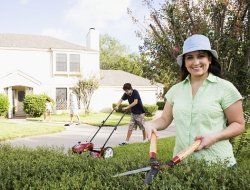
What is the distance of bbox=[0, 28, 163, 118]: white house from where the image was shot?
29.4 m

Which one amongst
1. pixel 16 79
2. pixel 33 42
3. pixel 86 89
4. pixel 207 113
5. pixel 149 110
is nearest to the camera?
pixel 207 113

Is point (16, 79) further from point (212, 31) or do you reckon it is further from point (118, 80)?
point (212, 31)

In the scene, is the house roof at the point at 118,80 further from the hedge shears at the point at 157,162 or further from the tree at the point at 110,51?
the hedge shears at the point at 157,162

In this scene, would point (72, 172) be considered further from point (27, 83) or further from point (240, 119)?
point (27, 83)

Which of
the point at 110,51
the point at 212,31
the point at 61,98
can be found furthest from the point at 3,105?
the point at 110,51

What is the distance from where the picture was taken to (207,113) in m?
2.77

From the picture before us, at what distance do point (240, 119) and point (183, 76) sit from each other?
1.90 feet

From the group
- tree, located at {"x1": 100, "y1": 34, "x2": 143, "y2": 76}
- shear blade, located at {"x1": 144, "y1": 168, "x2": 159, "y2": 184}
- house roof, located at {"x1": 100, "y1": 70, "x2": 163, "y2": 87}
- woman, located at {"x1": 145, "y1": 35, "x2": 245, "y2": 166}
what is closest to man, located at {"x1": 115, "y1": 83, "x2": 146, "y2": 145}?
woman, located at {"x1": 145, "y1": 35, "x2": 245, "y2": 166}

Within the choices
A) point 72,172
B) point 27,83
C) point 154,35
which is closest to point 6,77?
point 27,83

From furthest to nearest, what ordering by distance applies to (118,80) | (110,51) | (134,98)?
(110,51), (118,80), (134,98)

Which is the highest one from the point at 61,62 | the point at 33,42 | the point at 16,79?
the point at 33,42

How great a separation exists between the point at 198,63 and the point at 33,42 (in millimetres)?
30006

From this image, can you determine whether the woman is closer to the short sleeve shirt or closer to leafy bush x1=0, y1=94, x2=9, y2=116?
the short sleeve shirt

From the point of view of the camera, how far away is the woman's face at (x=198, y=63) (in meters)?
2.86
